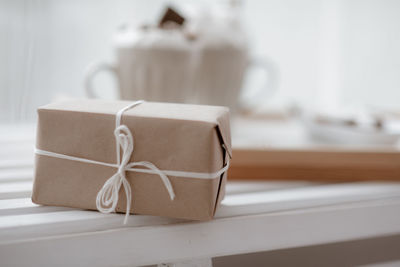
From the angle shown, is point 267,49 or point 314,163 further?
point 267,49

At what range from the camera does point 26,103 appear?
80cm

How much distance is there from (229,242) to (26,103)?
54 centimetres

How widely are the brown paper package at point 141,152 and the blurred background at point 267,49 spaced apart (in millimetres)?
418

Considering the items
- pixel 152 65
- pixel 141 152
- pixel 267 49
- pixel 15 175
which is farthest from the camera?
pixel 267 49

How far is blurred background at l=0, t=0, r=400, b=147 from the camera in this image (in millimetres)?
810

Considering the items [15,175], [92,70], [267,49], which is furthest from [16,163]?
[267,49]

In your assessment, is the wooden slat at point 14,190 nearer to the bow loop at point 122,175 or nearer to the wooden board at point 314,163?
the bow loop at point 122,175

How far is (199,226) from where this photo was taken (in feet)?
1.39

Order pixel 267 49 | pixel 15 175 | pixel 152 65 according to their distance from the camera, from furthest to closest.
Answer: pixel 267 49, pixel 152 65, pixel 15 175

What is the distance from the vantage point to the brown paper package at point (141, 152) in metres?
0.39

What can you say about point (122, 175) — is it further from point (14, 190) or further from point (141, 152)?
point (14, 190)

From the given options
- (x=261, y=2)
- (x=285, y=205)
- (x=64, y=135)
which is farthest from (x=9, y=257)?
(x=261, y=2)

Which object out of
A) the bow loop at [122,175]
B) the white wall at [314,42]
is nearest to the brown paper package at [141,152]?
the bow loop at [122,175]

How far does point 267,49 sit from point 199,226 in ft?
3.35
